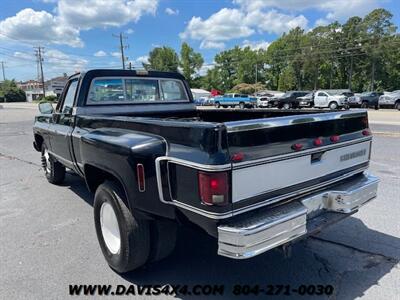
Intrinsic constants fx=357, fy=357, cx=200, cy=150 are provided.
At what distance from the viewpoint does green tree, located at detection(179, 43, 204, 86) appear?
289ft

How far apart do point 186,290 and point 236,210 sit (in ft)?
3.55

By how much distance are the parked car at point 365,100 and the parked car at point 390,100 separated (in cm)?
54

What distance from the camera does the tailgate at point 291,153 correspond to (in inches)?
98.0

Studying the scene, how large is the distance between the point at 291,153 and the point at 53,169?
197 inches

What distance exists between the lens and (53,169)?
21.2 feet

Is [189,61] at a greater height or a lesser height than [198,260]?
greater

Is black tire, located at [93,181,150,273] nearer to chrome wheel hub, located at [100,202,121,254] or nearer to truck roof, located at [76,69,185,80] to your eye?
chrome wheel hub, located at [100,202,121,254]

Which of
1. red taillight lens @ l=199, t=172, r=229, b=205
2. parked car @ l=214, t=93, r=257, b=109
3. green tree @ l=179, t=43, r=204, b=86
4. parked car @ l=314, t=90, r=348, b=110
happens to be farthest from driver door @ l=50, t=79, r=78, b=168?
green tree @ l=179, t=43, r=204, b=86

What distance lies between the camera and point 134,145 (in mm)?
2863

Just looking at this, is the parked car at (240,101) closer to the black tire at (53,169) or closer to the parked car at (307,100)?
the parked car at (307,100)

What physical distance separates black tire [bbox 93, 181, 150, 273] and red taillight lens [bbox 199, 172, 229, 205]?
868 mm

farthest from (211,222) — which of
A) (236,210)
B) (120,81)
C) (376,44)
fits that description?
(376,44)

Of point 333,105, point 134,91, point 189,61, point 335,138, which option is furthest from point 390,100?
point 189,61

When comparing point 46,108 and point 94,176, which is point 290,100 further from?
point 94,176
